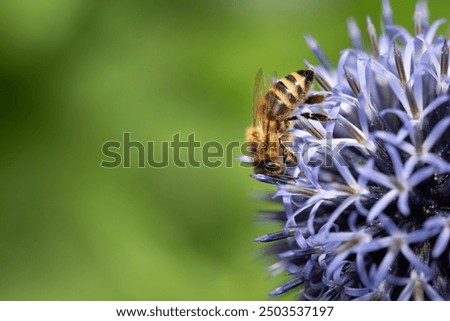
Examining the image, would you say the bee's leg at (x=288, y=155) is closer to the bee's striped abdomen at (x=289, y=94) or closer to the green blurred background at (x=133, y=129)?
the bee's striped abdomen at (x=289, y=94)

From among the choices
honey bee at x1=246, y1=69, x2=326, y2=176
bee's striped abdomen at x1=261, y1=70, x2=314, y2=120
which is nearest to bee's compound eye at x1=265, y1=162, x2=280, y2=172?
honey bee at x1=246, y1=69, x2=326, y2=176

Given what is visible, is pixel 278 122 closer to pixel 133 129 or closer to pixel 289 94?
pixel 289 94

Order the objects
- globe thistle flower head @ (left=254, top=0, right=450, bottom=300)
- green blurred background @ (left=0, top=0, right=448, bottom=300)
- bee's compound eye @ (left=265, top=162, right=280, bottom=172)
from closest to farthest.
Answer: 1. globe thistle flower head @ (left=254, top=0, right=450, bottom=300)
2. bee's compound eye @ (left=265, top=162, right=280, bottom=172)
3. green blurred background @ (left=0, top=0, right=448, bottom=300)

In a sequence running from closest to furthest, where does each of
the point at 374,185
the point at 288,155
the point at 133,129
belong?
the point at 374,185 < the point at 288,155 < the point at 133,129
